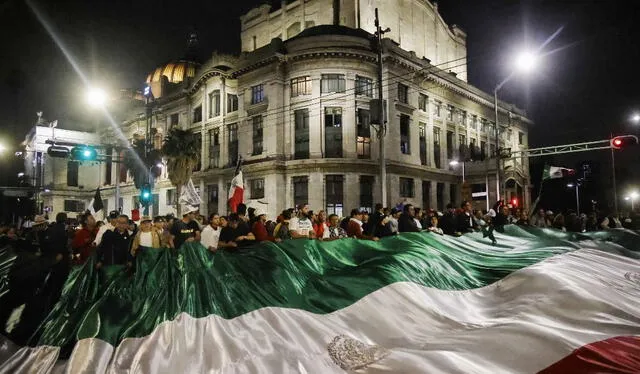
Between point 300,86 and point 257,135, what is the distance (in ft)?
19.3

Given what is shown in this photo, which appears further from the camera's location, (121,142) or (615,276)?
→ (121,142)

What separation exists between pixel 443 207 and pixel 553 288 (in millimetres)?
38101

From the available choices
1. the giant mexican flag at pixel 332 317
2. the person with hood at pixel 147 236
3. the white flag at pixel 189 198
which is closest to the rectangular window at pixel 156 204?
the white flag at pixel 189 198

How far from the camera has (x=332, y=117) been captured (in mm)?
34031

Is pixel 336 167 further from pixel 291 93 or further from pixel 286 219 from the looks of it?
pixel 286 219

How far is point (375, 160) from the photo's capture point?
112 ft

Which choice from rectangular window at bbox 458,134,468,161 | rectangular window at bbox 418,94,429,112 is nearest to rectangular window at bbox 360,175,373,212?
rectangular window at bbox 418,94,429,112

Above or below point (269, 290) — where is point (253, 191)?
above

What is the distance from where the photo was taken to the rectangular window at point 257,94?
121 ft

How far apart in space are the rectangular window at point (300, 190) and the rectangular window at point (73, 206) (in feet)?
135

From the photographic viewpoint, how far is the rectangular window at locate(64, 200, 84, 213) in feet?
195

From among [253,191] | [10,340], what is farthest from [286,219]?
[253,191]

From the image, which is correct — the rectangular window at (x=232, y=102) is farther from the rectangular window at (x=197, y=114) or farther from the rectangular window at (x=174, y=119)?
the rectangular window at (x=174, y=119)

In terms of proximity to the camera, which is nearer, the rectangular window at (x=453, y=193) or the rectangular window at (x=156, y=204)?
the rectangular window at (x=453, y=193)
